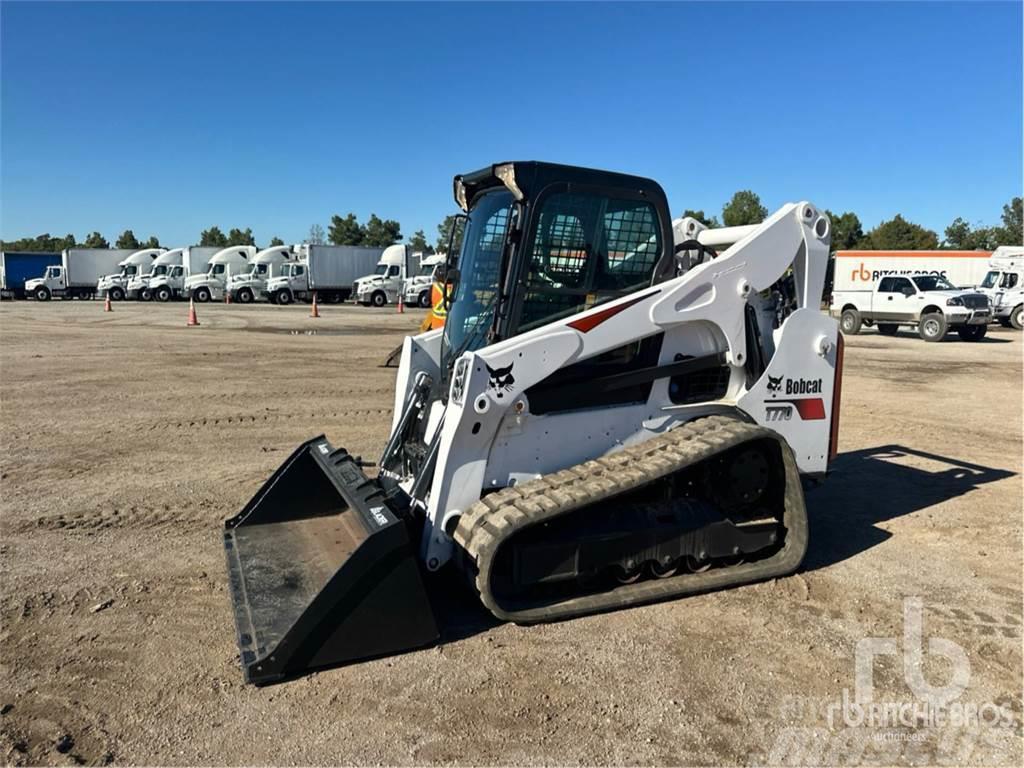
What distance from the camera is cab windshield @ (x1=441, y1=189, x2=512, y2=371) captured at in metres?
4.77

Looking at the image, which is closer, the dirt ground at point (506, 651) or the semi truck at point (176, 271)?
the dirt ground at point (506, 651)

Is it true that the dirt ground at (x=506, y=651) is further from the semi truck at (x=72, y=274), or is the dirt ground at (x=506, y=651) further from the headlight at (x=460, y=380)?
the semi truck at (x=72, y=274)

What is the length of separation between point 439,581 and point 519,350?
4.99ft

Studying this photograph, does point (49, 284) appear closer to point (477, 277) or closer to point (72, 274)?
point (72, 274)

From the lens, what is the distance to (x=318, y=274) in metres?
41.6

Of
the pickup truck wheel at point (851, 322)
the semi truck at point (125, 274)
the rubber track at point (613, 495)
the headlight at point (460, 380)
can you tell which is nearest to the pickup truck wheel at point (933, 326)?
the pickup truck wheel at point (851, 322)

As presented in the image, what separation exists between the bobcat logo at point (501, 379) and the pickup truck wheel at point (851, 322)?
79.2 ft

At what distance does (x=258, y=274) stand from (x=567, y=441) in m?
40.5

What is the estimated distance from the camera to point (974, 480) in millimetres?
7344

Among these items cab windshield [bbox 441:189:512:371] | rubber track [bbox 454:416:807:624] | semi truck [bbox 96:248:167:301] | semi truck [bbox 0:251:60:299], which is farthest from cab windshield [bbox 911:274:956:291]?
semi truck [bbox 0:251:60:299]

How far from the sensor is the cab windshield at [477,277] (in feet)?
15.6

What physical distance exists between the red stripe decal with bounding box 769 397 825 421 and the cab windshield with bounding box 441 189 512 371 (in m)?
2.24

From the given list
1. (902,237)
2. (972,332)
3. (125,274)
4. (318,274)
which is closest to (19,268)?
(125,274)

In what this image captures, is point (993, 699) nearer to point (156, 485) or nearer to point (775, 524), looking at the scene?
point (775, 524)
